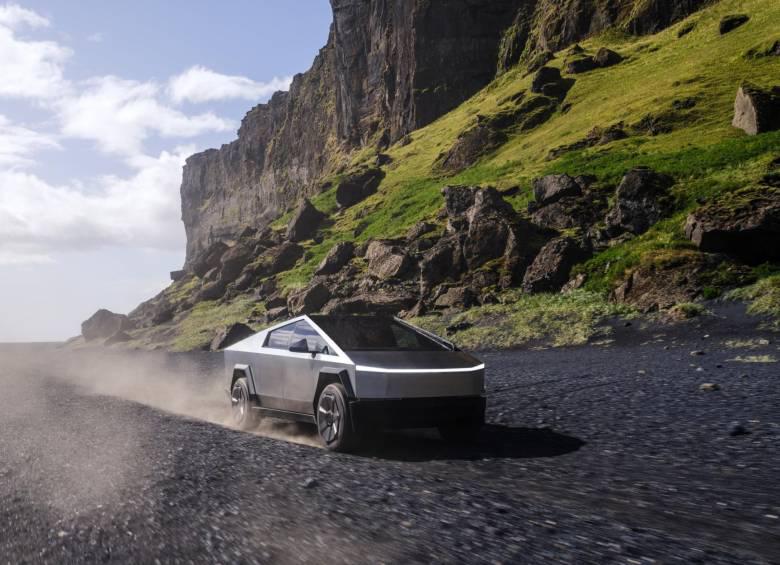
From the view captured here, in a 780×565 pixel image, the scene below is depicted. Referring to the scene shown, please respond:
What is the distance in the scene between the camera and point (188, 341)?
47188 millimetres

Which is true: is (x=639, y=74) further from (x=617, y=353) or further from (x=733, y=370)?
(x=733, y=370)

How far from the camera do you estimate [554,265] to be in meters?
26.5

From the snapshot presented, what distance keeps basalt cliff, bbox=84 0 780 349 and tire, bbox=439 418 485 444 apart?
14.8 meters

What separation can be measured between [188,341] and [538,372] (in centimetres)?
3835

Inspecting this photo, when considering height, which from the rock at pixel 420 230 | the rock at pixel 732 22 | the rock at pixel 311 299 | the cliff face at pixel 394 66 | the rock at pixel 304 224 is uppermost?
the cliff face at pixel 394 66

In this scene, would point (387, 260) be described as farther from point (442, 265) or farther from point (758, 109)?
point (758, 109)

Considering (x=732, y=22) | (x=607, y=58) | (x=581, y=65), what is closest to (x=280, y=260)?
(x=581, y=65)

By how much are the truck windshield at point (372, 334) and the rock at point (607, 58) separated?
71.7 meters

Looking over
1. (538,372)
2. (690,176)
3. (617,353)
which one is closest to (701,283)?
(617,353)

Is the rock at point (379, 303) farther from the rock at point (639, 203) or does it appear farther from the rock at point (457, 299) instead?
the rock at point (639, 203)

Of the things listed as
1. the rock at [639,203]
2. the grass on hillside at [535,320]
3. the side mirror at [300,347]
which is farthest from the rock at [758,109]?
the side mirror at [300,347]

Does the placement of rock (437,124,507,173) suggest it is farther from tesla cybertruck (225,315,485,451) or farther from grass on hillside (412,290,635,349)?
tesla cybertruck (225,315,485,451)

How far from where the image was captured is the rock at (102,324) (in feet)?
240

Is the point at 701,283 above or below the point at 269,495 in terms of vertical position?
above
